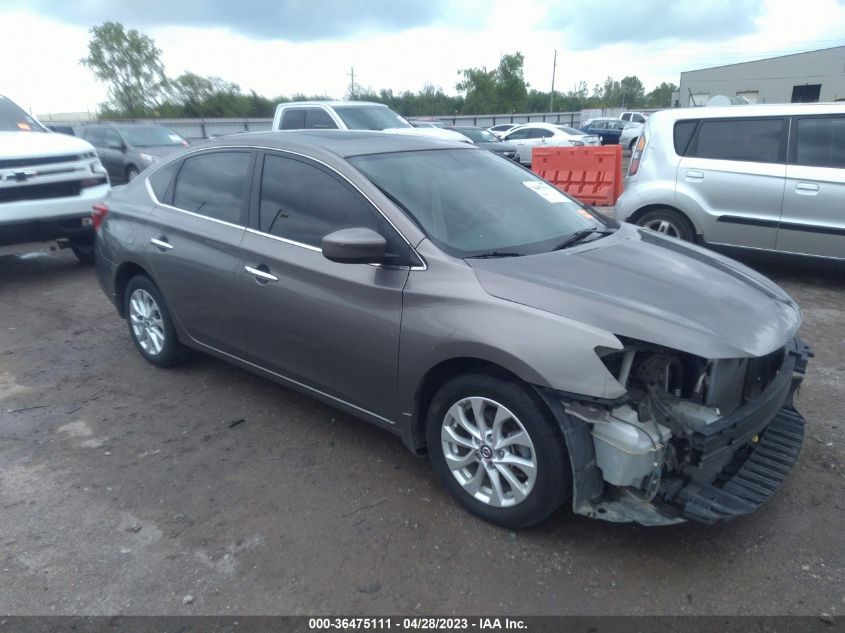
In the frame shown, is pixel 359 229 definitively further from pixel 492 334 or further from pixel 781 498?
pixel 781 498

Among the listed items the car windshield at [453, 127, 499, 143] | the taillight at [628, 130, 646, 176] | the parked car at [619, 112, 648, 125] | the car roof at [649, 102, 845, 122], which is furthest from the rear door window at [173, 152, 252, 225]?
the parked car at [619, 112, 648, 125]

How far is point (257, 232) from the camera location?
371 cm

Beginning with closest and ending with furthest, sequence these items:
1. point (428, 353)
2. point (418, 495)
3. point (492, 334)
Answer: point (492, 334) < point (428, 353) < point (418, 495)

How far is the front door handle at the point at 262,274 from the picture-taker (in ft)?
11.7

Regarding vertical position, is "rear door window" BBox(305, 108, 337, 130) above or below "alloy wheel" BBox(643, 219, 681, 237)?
above

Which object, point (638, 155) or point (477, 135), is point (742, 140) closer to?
point (638, 155)

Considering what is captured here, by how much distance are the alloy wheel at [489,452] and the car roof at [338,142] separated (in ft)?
5.17

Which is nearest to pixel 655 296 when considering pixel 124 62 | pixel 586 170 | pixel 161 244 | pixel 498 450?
pixel 498 450

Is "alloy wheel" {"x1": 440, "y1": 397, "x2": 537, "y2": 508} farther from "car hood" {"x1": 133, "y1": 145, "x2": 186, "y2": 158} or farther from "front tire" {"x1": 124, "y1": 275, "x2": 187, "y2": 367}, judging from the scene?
"car hood" {"x1": 133, "y1": 145, "x2": 186, "y2": 158}

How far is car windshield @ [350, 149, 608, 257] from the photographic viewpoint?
320cm

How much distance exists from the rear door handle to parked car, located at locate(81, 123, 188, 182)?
10089 millimetres

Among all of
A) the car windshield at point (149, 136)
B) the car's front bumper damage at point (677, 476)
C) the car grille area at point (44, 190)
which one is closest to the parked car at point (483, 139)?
the car windshield at point (149, 136)

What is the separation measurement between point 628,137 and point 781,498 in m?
25.5

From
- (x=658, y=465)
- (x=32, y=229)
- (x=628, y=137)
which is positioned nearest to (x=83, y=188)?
(x=32, y=229)
